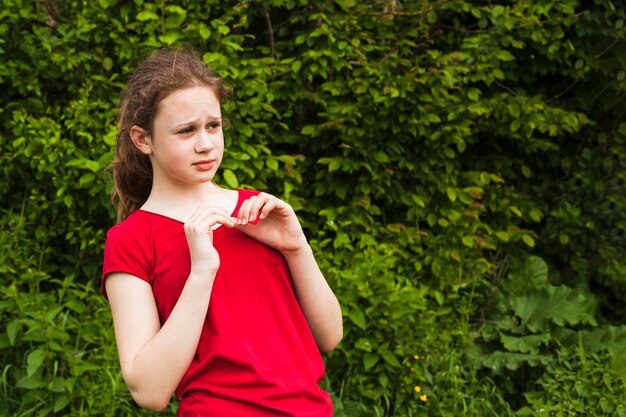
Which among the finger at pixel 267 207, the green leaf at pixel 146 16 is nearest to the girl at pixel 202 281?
the finger at pixel 267 207

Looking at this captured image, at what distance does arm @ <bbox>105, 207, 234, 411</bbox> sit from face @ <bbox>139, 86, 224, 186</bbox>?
12 cm

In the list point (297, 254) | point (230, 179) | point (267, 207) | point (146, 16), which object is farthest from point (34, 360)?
point (267, 207)

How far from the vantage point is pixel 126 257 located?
6.25 feet

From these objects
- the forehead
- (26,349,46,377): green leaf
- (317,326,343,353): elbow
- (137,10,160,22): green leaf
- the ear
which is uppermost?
(137,10,160,22): green leaf

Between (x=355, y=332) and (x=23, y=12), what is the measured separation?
2442mm

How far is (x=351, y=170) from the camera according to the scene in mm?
4902

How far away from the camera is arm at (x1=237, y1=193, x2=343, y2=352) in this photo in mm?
1898

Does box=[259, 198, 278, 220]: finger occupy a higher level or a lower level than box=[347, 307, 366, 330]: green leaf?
higher

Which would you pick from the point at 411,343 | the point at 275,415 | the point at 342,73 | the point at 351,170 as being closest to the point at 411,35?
the point at 342,73

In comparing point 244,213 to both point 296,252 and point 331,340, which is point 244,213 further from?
point 331,340

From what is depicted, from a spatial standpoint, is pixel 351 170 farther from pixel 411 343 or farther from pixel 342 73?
pixel 411 343

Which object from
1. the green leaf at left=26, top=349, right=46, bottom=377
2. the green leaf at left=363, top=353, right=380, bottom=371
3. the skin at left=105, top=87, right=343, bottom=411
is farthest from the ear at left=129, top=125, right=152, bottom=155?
the green leaf at left=363, top=353, right=380, bottom=371

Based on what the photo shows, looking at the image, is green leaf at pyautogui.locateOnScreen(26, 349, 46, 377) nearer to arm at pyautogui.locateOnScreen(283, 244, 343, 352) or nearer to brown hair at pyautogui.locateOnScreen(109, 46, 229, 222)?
brown hair at pyautogui.locateOnScreen(109, 46, 229, 222)

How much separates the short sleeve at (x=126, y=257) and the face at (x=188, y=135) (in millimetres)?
176
